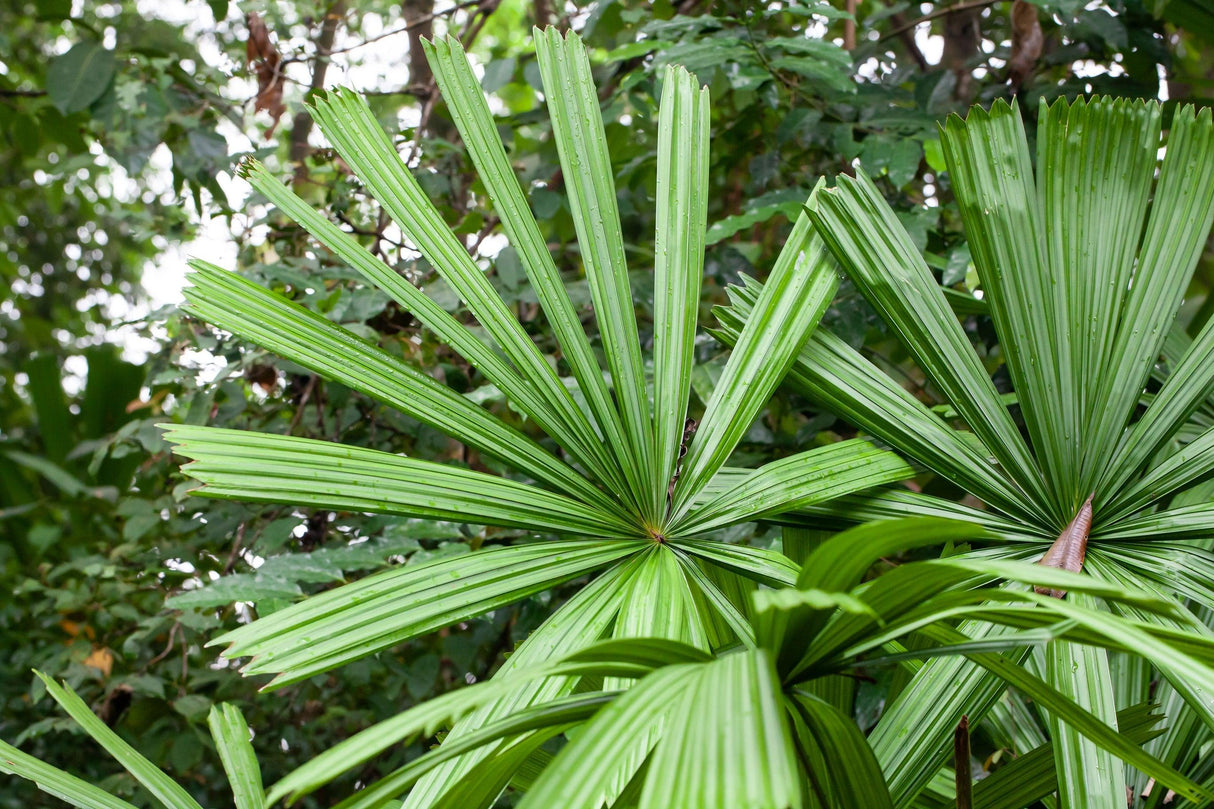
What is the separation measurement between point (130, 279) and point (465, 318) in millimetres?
4153

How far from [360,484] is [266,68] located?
164 cm

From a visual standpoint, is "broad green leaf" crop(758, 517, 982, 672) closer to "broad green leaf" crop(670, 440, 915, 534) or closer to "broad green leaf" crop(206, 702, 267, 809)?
"broad green leaf" crop(670, 440, 915, 534)

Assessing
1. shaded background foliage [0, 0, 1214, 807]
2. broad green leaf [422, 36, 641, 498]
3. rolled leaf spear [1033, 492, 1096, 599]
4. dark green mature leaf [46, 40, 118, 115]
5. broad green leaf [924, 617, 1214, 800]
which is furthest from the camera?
dark green mature leaf [46, 40, 118, 115]

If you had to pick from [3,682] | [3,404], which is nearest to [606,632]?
[3,682]

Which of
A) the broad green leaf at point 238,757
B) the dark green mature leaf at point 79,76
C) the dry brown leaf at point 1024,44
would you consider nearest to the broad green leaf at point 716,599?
the broad green leaf at point 238,757

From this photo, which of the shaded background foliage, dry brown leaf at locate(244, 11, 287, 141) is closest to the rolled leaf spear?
the shaded background foliage

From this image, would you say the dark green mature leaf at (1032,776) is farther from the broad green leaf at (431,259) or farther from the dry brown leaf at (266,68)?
the dry brown leaf at (266,68)

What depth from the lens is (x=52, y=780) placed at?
2.69ft

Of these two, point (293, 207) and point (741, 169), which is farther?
point (741, 169)

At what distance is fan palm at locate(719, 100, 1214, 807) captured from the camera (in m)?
0.83

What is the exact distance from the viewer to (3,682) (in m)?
→ 2.60

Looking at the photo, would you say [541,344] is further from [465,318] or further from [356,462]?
[356,462]

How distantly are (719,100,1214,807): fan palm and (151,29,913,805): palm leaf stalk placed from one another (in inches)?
2.1

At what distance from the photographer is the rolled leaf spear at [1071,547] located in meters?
0.76
